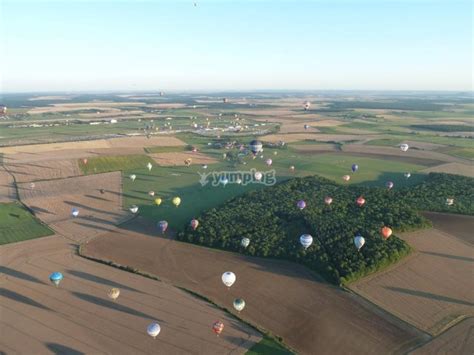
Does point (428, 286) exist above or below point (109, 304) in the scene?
above

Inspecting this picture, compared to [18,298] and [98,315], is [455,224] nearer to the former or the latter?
[98,315]

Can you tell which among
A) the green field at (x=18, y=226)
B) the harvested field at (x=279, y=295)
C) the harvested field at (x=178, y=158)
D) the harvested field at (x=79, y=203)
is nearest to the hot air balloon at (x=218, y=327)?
the harvested field at (x=279, y=295)

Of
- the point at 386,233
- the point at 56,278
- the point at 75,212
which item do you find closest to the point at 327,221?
the point at 386,233

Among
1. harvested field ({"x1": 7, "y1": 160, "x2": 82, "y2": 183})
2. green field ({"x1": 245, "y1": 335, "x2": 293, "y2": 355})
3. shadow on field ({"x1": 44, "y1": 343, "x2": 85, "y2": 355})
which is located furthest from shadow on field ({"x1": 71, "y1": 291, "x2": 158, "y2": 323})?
harvested field ({"x1": 7, "y1": 160, "x2": 82, "y2": 183})

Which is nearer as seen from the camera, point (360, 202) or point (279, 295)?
point (279, 295)

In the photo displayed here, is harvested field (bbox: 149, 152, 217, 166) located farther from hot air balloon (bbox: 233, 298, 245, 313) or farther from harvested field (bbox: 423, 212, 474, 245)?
hot air balloon (bbox: 233, 298, 245, 313)

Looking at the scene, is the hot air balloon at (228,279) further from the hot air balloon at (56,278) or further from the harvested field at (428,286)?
the hot air balloon at (56,278)

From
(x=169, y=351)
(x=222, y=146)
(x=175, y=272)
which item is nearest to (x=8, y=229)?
(x=175, y=272)
